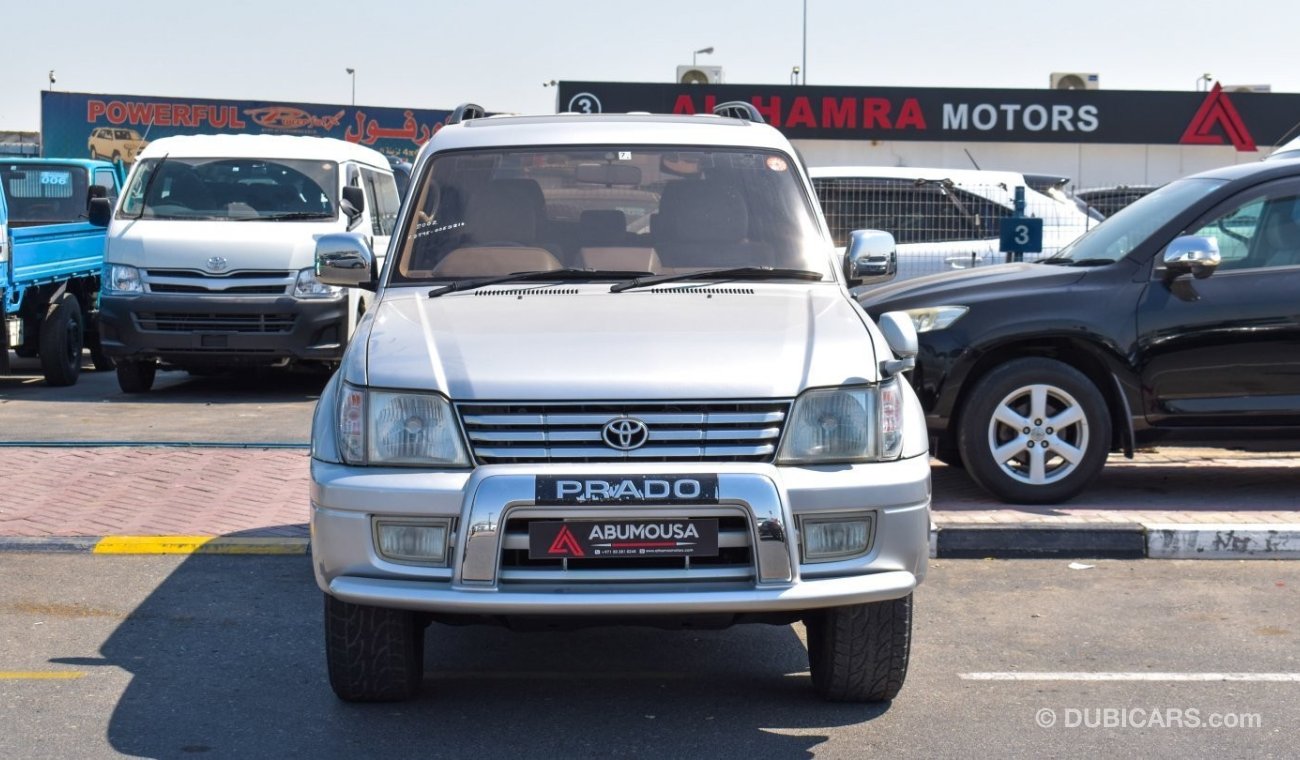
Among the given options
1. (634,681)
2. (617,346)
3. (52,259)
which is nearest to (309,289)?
(52,259)

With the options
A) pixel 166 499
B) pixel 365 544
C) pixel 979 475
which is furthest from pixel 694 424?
pixel 166 499

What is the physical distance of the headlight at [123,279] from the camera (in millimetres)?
13289

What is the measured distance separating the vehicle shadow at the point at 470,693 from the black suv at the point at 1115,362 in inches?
91.9

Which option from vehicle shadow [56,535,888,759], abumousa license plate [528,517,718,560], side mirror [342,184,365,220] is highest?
side mirror [342,184,365,220]

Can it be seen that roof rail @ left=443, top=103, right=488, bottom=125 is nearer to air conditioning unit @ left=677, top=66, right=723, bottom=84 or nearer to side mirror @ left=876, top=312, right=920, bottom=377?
side mirror @ left=876, top=312, right=920, bottom=377

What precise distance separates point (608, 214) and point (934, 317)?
8.61ft

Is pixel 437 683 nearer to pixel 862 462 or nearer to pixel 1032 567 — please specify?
pixel 862 462

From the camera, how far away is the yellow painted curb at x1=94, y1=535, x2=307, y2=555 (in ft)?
23.7

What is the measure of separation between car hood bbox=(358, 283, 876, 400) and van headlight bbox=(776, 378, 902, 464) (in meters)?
0.05

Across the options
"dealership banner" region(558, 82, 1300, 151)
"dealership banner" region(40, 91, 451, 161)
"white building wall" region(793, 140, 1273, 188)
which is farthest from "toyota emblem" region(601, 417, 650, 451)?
"dealership banner" region(40, 91, 451, 161)

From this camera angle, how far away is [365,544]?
4.54 m

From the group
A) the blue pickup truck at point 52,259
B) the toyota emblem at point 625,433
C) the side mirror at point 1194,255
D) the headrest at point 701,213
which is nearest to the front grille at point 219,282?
the blue pickup truck at point 52,259

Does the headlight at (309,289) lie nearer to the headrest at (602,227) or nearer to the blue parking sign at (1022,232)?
the blue parking sign at (1022,232)

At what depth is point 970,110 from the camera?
3712cm
